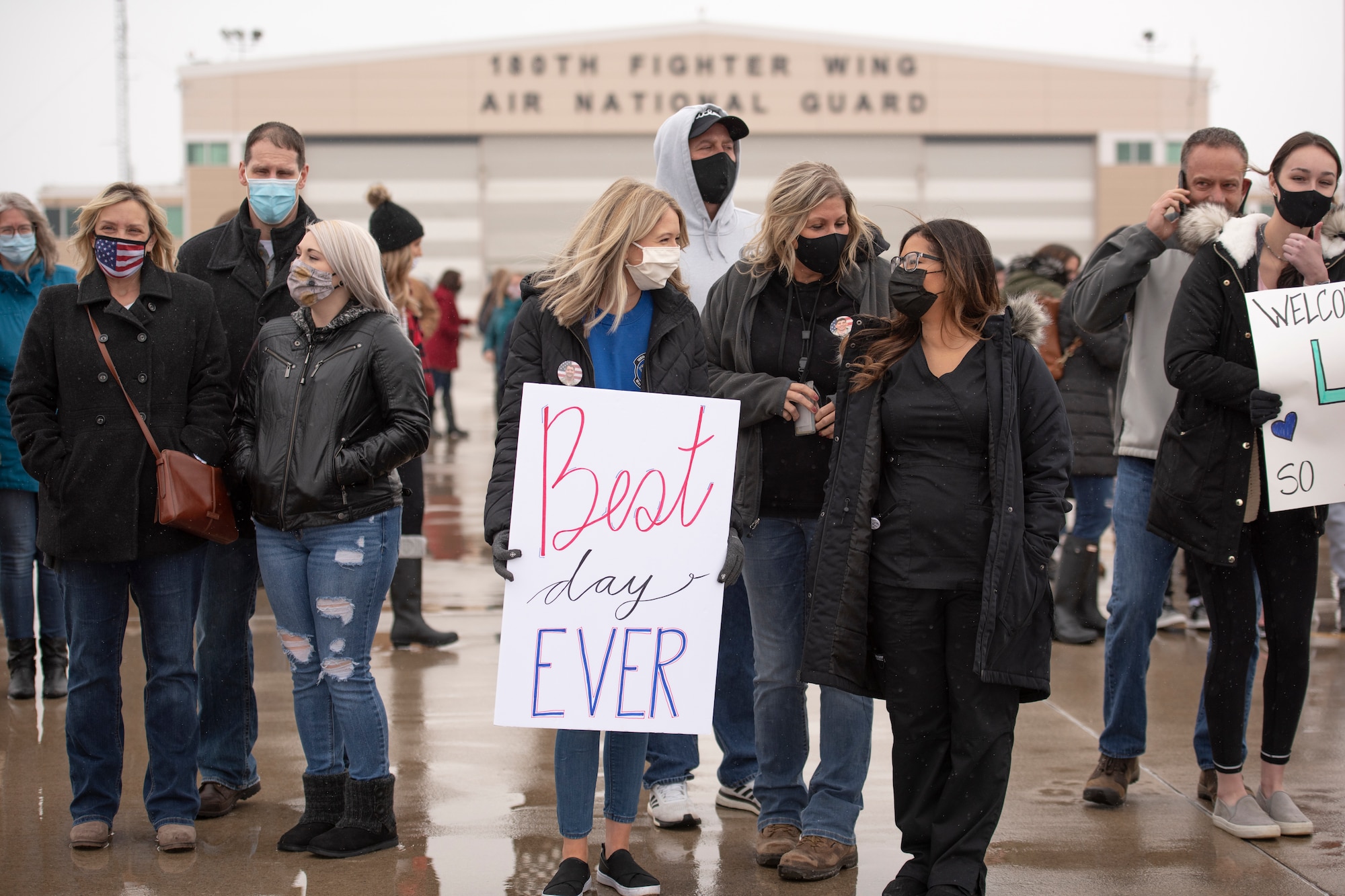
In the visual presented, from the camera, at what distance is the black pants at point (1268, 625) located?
14.3 ft

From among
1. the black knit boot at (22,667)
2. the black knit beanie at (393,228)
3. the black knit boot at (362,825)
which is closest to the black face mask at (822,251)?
the black knit boot at (362,825)

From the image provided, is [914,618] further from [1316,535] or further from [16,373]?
[16,373]

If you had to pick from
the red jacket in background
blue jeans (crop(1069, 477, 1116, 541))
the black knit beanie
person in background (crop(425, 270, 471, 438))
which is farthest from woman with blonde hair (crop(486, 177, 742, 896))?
the red jacket in background

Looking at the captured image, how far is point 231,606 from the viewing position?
4656 millimetres

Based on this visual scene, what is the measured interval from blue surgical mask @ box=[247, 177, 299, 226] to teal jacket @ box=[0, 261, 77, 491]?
1932 mm

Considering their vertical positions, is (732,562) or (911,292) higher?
(911,292)

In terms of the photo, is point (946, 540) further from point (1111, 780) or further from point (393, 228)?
point (393, 228)

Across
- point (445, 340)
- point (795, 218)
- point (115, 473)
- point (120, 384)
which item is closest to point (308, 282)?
point (120, 384)

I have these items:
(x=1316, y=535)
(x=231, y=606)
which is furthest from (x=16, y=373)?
(x=1316, y=535)

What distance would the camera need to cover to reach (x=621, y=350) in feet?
13.0

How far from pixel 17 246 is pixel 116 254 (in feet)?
6.97

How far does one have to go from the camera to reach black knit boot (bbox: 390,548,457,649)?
7.05m

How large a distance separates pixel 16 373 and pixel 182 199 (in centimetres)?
5908

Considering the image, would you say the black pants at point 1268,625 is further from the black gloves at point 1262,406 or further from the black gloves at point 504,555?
the black gloves at point 504,555
